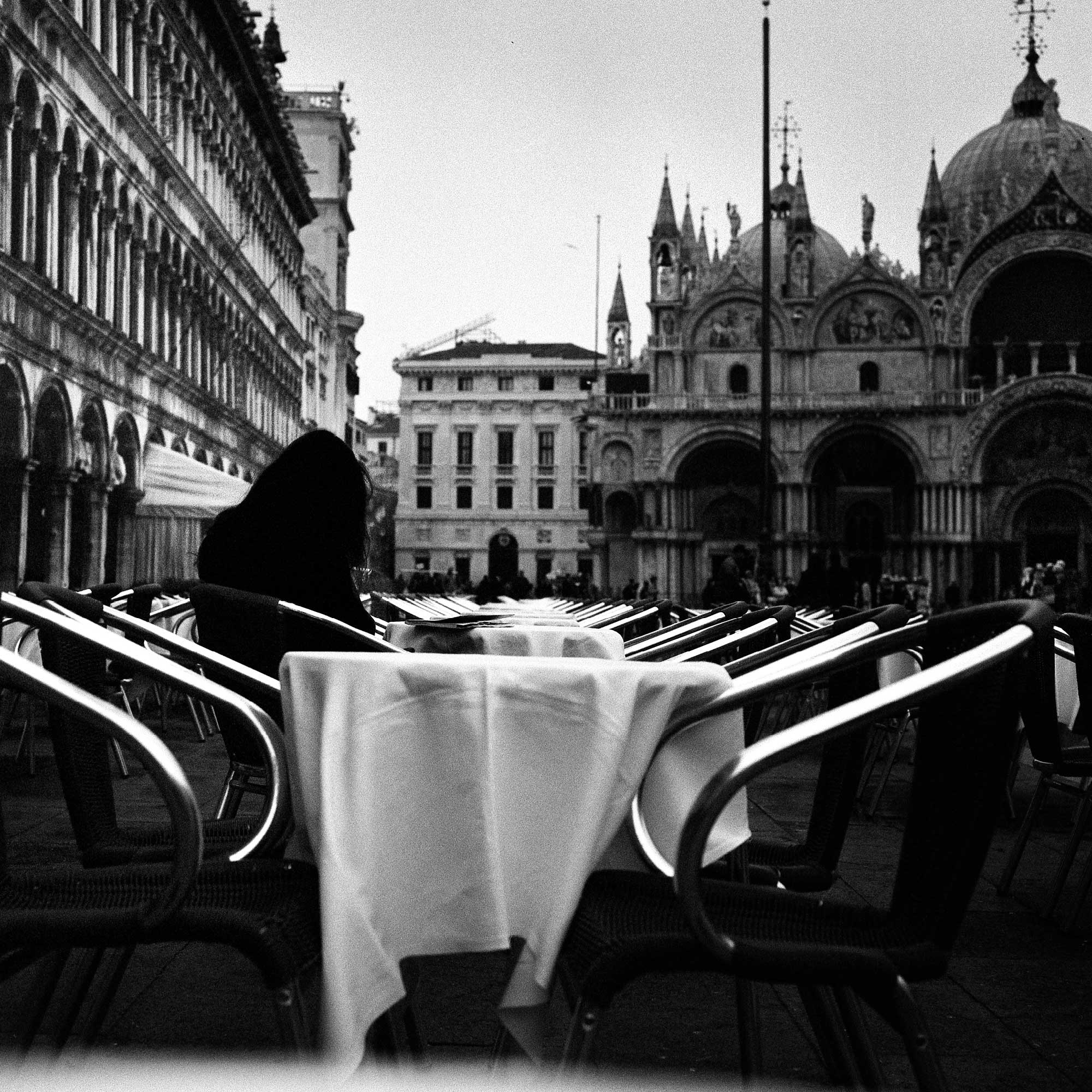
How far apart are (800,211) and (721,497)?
11976 millimetres

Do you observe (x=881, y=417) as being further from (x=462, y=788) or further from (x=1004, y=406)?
(x=462, y=788)

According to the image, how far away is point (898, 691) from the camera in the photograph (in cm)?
233

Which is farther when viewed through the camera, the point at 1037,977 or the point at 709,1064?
the point at 1037,977

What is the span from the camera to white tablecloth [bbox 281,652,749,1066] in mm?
2549

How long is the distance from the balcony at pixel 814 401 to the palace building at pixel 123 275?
2176cm

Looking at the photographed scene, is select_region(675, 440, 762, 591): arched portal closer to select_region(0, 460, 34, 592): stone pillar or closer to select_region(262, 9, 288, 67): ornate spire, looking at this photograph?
select_region(262, 9, 288, 67): ornate spire

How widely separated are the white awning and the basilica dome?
4168 centimetres

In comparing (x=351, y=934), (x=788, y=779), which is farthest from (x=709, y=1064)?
(x=788, y=779)

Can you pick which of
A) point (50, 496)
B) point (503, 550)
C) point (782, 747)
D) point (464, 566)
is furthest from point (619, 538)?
point (782, 747)

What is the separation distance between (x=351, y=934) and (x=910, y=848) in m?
0.89

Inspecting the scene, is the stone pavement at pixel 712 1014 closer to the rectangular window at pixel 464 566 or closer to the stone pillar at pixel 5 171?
the stone pillar at pixel 5 171

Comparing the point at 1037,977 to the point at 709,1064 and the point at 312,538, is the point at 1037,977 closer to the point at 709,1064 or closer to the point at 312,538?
the point at 709,1064

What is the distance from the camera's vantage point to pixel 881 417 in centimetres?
5703

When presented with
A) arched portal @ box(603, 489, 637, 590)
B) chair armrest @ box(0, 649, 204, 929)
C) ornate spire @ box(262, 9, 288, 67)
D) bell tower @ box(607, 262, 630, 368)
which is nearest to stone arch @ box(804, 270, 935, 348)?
arched portal @ box(603, 489, 637, 590)
